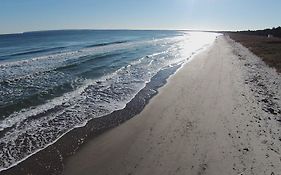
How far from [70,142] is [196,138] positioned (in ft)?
13.5

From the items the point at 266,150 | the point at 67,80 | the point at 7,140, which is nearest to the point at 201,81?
the point at 67,80

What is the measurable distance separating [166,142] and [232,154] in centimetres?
205

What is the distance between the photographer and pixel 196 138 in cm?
952

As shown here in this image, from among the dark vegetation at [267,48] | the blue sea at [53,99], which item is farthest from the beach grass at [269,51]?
the blue sea at [53,99]

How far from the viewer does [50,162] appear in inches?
327

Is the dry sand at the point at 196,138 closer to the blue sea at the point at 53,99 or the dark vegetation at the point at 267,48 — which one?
the blue sea at the point at 53,99

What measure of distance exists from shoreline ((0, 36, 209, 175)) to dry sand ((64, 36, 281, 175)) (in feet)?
1.02

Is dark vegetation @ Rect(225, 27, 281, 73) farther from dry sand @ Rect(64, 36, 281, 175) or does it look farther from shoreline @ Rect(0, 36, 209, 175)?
shoreline @ Rect(0, 36, 209, 175)

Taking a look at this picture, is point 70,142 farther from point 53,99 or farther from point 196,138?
point 53,99

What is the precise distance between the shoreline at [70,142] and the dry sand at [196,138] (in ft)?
1.02

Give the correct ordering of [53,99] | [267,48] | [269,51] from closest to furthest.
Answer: [53,99] → [269,51] → [267,48]

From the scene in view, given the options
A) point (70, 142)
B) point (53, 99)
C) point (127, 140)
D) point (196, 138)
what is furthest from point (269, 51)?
point (70, 142)

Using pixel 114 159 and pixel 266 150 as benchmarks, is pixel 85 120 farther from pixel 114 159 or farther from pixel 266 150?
pixel 266 150

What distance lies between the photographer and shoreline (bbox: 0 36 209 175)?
8.00 m
